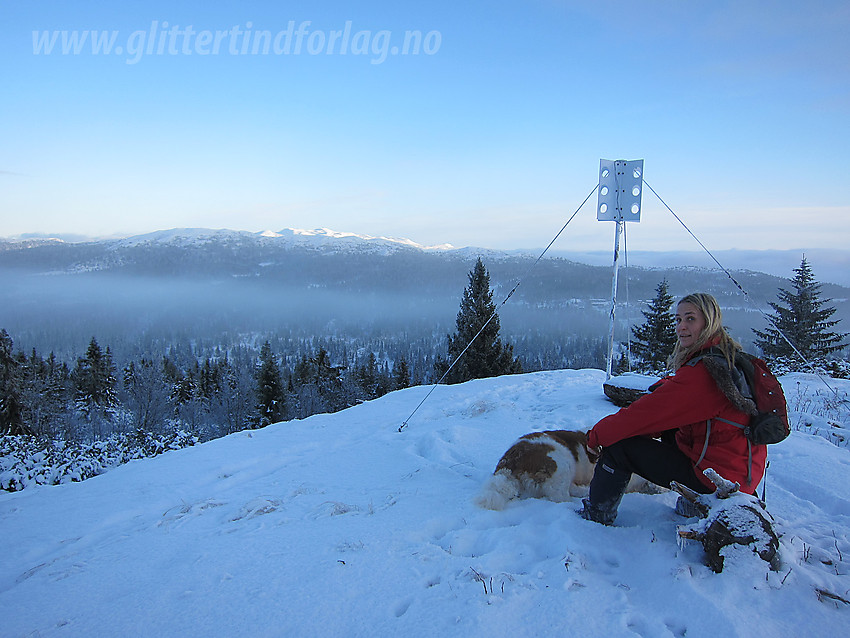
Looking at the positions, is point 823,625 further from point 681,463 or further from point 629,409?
point 629,409

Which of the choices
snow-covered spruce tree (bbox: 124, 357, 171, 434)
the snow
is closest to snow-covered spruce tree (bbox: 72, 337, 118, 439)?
snow-covered spruce tree (bbox: 124, 357, 171, 434)

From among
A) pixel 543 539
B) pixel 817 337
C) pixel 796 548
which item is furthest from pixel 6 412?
pixel 817 337

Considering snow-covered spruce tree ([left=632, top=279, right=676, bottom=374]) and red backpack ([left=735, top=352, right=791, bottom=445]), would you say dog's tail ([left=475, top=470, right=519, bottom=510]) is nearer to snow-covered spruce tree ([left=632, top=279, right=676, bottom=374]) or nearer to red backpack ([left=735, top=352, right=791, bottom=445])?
red backpack ([left=735, top=352, right=791, bottom=445])

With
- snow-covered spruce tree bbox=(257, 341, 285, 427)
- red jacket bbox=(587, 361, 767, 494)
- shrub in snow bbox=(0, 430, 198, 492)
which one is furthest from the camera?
snow-covered spruce tree bbox=(257, 341, 285, 427)

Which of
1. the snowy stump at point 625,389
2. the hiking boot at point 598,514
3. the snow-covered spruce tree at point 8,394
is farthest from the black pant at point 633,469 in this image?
the snow-covered spruce tree at point 8,394

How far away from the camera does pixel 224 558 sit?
2914mm

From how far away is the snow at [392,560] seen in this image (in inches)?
82.8

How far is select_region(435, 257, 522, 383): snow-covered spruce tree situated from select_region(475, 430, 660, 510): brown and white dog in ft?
59.3

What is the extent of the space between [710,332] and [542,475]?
1.73m

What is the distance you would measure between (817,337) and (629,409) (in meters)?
31.9

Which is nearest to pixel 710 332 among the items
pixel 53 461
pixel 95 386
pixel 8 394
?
pixel 53 461

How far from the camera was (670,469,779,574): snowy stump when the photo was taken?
2.28m

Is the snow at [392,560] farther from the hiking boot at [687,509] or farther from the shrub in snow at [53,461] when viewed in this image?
the shrub in snow at [53,461]

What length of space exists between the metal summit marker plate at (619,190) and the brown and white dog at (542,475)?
5.81 m
